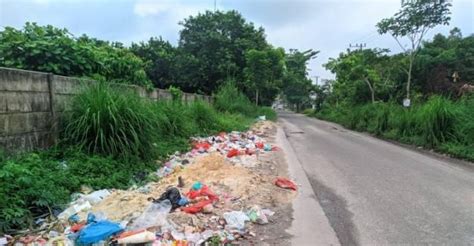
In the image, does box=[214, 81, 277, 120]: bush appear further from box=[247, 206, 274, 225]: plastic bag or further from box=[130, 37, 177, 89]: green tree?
box=[247, 206, 274, 225]: plastic bag

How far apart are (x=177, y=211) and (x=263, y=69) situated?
21.6m

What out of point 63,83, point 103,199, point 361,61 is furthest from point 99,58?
point 361,61

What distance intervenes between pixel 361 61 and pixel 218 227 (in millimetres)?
26163

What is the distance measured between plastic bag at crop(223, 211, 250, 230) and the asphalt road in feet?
3.36

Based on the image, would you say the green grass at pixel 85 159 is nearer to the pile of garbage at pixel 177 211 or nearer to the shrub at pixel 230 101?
the pile of garbage at pixel 177 211

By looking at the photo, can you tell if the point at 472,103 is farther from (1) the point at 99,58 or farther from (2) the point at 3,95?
(2) the point at 3,95

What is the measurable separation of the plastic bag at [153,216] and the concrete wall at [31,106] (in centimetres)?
225

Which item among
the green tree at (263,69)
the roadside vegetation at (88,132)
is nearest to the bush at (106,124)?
the roadside vegetation at (88,132)

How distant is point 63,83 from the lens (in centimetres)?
588

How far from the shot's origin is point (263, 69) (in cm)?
2494

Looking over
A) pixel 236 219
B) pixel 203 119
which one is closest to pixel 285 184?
pixel 236 219

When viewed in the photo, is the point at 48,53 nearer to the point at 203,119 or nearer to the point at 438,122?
the point at 203,119

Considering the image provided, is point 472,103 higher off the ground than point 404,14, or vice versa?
point 404,14

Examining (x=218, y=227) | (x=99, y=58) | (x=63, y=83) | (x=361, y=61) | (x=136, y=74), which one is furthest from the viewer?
(x=361, y=61)
